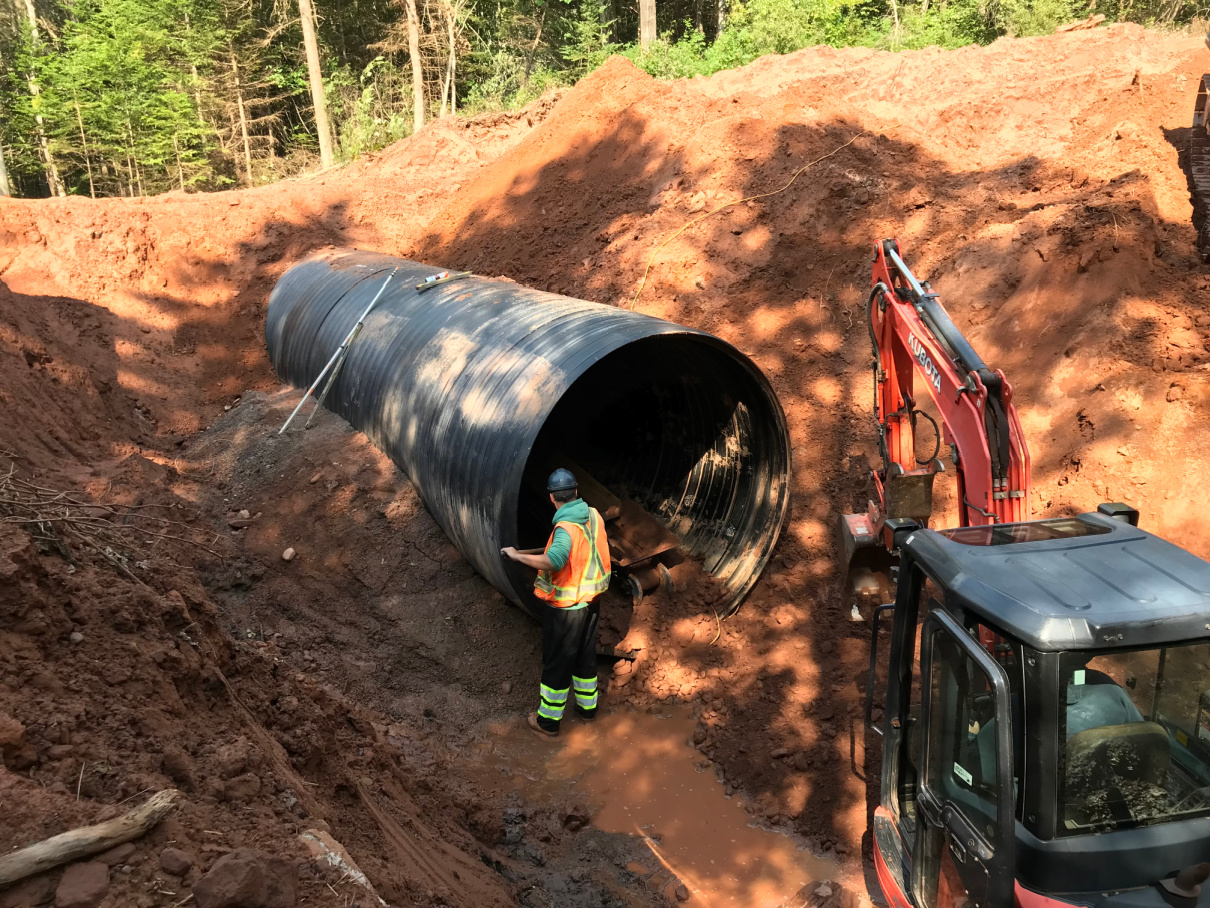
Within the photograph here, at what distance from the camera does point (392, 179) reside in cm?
1698

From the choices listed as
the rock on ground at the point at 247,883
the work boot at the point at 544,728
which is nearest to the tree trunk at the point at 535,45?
the work boot at the point at 544,728

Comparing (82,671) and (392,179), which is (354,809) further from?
(392,179)

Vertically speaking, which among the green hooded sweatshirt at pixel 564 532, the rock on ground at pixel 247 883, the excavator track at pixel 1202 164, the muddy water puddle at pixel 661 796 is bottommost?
the muddy water puddle at pixel 661 796

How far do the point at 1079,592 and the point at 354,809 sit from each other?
3.30 m

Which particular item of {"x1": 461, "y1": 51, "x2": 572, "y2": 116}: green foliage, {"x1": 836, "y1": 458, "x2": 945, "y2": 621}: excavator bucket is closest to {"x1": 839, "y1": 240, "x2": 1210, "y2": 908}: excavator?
{"x1": 836, "y1": 458, "x2": 945, "y2": 621}: excavator bucket

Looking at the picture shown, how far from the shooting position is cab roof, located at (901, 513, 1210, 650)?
9.20ft

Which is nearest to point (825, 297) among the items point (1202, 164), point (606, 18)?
point (1202, 164)

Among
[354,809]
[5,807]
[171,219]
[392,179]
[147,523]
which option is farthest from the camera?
[392,179]

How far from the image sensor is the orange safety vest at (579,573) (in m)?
5.94

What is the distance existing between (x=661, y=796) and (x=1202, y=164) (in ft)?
26.7

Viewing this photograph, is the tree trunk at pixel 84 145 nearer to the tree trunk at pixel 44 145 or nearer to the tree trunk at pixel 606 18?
the tree trunk at pixel 44 145

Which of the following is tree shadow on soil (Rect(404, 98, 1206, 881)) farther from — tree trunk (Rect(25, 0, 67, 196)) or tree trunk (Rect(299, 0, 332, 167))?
tree trunk (Rect(25, 0, 67, 196))

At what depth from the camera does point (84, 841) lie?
2.66m

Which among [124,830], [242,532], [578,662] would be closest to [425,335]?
[242,532]
